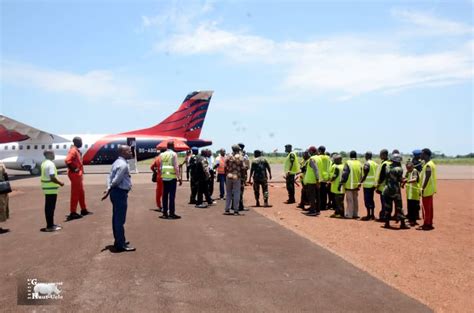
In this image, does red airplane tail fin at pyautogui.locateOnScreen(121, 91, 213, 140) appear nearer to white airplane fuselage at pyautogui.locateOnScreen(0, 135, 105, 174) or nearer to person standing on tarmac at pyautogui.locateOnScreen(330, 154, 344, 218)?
white airplane fuselage at pyautogui.locateOnScreen(0, 135, 105, 174)

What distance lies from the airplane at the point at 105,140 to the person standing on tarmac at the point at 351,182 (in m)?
20.8

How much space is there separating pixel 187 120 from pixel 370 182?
74.1ft

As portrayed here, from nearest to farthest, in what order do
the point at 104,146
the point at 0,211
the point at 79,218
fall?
1. the point at 0,211
2. the point at 79,218
3. the point at 104,146

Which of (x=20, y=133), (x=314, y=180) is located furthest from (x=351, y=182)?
(x=20, y=133)

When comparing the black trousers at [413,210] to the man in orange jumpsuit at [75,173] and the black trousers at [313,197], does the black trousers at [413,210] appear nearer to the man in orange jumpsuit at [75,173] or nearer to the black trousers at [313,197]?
the black trousers at [313,197]

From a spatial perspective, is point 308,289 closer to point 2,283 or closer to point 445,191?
point 2,283

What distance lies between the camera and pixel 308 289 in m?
5.29

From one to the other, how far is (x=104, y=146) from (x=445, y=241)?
26781 millimetres

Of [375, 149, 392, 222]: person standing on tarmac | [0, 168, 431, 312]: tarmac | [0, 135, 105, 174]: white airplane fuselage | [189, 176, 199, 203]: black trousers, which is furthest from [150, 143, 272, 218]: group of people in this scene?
[0, 135, 105, 174]: white airplane fuselage

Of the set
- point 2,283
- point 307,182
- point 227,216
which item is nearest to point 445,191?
point 307,182

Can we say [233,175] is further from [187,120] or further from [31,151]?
[31,151]

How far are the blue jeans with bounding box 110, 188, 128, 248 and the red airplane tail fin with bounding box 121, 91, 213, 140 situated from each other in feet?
81.2

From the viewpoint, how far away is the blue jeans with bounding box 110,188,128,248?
7117 millimetres

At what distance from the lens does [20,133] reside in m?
29.5
